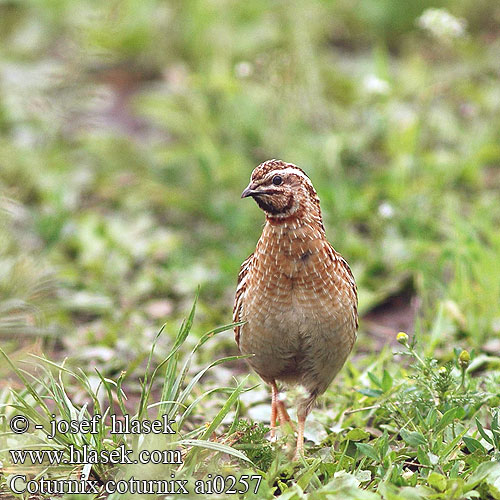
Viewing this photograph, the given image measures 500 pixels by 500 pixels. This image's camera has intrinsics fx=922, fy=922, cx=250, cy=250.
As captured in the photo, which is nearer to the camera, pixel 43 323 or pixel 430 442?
pixel 430 442

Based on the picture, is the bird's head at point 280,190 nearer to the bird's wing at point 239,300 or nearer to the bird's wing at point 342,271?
the bird's wing at point 342,271

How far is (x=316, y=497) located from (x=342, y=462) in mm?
436

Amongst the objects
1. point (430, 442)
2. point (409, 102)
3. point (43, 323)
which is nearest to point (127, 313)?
point (43, 323)

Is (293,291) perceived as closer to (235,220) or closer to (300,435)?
(300,435)

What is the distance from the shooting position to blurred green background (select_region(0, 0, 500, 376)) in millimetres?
5645

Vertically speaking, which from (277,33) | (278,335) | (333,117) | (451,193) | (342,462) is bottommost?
(342,462)

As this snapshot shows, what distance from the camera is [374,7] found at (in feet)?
30.9

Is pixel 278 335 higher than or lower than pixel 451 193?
lower

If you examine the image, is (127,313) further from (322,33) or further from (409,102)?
(322,33)

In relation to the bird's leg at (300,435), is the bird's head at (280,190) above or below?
above

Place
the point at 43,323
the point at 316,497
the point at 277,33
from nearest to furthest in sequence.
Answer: the point at 316,497, the point at 43,323, the point at 277,33

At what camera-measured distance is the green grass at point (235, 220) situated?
364 cm

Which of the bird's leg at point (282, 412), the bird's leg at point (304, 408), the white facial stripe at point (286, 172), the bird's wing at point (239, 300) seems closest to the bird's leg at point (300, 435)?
the bird's leg at point (304, 408)

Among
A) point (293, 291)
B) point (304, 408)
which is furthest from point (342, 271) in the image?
point (304, 408)
